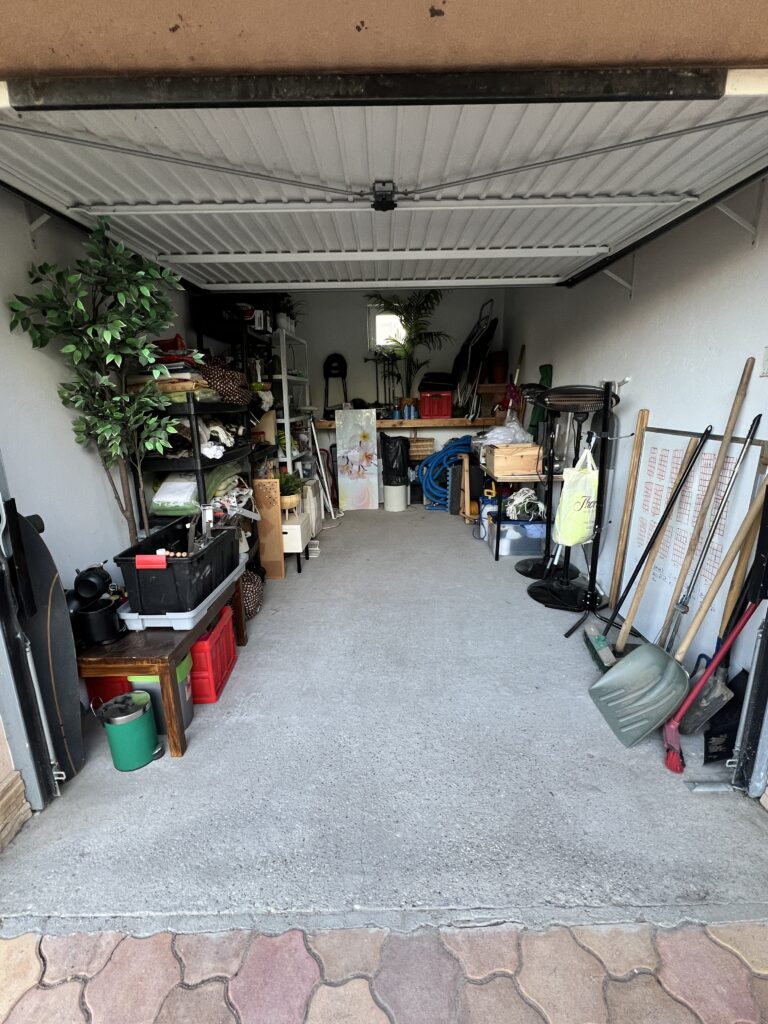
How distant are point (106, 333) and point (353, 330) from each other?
5189 mm

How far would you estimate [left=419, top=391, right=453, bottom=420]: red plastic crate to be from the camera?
20.4 ft

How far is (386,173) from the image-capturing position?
5.87ft

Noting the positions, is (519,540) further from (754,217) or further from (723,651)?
(754,217)

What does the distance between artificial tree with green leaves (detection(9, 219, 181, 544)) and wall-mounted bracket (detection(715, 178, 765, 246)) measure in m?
2.51

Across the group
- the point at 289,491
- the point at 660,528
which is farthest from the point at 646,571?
the point at 289,491

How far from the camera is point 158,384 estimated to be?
248 centimetres

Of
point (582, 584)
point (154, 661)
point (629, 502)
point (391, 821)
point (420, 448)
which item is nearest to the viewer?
point (391, 821)

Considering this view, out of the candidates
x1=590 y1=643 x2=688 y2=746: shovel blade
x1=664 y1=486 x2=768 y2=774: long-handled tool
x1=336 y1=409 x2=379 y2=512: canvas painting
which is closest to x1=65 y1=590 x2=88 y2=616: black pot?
x1=590 y1=643 x2=688 y2=746: shovel blade

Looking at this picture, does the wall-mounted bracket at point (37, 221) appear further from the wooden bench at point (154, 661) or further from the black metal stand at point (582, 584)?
the black metal stand at point (582, 584)

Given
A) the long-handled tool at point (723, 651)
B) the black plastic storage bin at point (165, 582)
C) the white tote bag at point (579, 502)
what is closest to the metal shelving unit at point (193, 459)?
the black plastic storage bin at point (165, 582)

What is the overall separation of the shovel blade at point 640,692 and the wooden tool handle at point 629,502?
913mm

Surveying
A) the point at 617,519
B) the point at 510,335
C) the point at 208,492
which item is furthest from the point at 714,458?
the point at 510,335

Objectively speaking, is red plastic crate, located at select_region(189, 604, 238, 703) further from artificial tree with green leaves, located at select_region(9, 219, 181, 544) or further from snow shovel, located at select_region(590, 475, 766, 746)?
snow shovel, located at select_region(590, 475, 766, 746)

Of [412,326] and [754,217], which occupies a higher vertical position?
[412,326]
